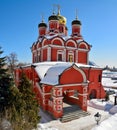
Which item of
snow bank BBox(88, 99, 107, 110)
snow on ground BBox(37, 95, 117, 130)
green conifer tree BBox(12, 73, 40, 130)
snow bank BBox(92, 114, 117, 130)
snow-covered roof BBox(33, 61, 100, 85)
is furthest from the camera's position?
snow bank BBox(88, 99, 107, 110)

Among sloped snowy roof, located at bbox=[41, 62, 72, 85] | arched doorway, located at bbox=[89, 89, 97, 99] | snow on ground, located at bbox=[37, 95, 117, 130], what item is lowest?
snow on ground, located at bbox=[37, 95, 117, 130]

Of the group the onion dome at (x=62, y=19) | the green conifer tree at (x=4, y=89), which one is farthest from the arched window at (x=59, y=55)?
the green conifer tree at (x=4, y=89)

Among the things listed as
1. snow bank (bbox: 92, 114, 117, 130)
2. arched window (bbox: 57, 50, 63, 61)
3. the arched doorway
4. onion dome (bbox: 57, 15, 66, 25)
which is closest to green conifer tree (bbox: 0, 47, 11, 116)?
snow bank (bbox: 92, 114, 117, 130)

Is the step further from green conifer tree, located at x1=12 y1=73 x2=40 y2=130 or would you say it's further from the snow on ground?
green conifer tree, located at x1=12 y1=73 x2=40 y2=130

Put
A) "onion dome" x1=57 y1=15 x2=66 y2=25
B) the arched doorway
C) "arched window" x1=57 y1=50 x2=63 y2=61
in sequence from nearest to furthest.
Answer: the arched doorway < "arched window" x1=57 y1=50 x2=63 y2=61 < "onion dome" x1=57 y1=15 x2=66 y2=25

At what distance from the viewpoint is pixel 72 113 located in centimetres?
1384

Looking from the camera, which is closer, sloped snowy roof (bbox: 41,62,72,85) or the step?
the step

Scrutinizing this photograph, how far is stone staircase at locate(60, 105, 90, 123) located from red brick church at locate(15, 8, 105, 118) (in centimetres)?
45

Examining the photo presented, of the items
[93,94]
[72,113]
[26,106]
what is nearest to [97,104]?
[93,94]

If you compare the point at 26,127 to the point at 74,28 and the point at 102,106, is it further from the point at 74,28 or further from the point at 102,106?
the point at 74,28

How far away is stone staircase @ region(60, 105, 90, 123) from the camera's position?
517 inches

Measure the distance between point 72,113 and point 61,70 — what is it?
372 centimetres

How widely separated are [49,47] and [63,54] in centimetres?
207

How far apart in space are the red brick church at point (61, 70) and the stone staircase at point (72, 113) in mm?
448
